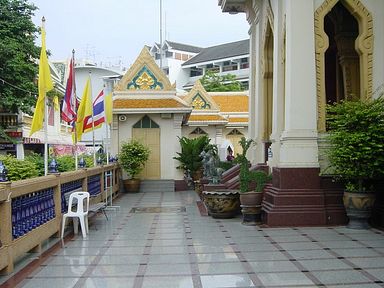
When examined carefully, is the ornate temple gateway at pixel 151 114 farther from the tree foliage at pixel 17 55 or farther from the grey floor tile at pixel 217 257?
the grey floor tile at pixel 217 257

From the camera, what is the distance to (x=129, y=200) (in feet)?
47.8

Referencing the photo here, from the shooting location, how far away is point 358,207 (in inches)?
321

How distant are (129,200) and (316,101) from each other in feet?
23.8

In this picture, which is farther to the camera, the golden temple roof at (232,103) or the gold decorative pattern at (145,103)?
the golden temple roof at (232,103)

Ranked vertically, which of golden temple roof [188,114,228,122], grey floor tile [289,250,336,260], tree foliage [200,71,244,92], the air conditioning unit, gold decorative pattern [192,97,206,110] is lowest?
grey floor tile [289,250,336,260]

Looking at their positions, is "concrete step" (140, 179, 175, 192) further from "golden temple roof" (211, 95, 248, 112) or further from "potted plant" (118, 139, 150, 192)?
"golden temple roof" (211, 95, 248, 112)

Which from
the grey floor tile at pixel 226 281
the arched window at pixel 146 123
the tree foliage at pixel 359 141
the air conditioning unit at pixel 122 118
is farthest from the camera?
the arched window at pixel 146 123

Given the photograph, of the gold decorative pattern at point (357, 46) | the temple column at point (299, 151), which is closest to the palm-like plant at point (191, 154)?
the temple column at point (299, 151)

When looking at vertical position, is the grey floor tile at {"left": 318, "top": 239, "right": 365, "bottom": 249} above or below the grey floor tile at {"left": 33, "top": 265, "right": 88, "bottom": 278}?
above

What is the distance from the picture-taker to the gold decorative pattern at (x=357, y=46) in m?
9.24

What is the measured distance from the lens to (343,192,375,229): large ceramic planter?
8137 millimetres

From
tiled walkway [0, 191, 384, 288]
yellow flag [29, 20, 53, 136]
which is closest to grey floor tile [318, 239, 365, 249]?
tiled walkway [0, 191, 384, 288]

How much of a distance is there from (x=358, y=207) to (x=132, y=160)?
32.5ft

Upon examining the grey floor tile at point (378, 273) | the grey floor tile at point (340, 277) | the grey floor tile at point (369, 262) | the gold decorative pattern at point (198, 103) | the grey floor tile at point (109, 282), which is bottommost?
the grey floor tile at point (109, 282)
